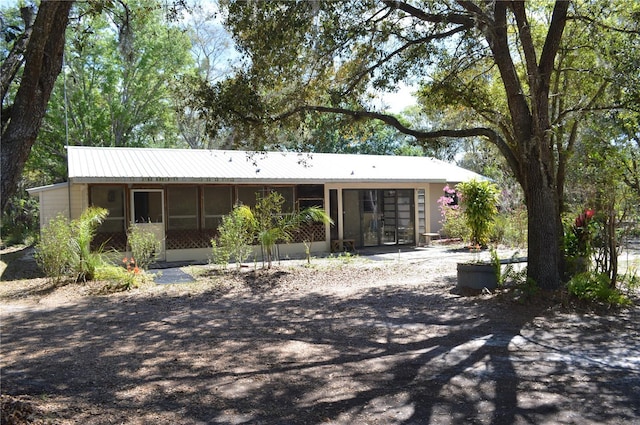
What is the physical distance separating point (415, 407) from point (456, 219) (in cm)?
1611

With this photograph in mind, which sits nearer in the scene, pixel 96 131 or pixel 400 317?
pixel 400 317

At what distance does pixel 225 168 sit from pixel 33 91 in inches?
504

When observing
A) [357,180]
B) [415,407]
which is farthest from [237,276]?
[415,407]

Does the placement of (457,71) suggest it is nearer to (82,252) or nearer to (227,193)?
(82,252)

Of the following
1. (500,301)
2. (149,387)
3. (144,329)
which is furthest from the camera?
(500,301)

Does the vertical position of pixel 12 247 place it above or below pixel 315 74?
below

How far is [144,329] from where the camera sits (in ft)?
23.6

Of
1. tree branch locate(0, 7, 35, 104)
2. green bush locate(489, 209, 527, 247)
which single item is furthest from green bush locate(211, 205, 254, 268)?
green bush locate(489, 209, 527, 247)

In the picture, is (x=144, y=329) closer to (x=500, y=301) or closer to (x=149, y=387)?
(x=149, y=387)

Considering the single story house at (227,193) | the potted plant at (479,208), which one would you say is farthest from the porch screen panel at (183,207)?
the potted plant at (479,208)

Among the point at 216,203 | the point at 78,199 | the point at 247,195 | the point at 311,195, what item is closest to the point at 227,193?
the point at 216,203

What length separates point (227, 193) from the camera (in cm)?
1828

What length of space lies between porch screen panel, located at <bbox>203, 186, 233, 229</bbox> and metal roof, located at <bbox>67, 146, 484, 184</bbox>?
1000 mm

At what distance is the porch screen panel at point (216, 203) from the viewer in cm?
1786
